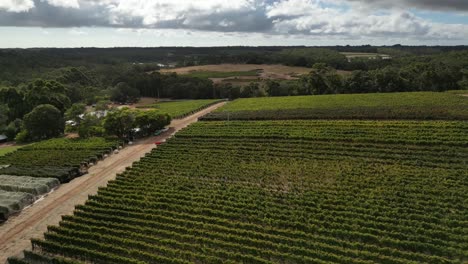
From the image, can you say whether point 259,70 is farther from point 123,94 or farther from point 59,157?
point 59,157

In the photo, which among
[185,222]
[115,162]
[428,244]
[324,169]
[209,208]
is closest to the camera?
[428,244]

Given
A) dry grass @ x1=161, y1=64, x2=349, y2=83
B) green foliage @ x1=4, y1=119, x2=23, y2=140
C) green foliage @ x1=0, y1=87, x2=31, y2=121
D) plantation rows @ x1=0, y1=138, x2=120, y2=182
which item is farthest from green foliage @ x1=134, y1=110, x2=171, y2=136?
dry grass @ x1=161, y1=64, x2=349, y2=83

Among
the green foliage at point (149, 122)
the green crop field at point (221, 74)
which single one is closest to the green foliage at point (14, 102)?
the green foliage at point (149, 122)

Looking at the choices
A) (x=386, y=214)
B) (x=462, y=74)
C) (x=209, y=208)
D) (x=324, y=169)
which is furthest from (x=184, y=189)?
(x=462, y=74)

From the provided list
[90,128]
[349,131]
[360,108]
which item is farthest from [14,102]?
[360,108]

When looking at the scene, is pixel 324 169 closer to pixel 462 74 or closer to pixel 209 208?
pixel 209 208

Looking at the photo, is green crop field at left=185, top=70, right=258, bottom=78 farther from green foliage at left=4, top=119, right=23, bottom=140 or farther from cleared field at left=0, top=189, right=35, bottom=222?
cleared field at left=0, top=189, right=35, bottom=222
